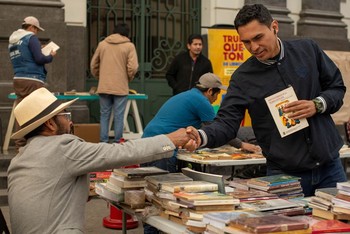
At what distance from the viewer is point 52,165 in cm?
365

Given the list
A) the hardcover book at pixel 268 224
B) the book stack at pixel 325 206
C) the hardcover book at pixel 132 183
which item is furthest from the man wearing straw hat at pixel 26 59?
the hardcover book at pixel 268 224

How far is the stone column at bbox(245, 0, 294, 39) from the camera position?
40.4 ft

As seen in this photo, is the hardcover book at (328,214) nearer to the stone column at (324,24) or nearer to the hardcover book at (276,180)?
the hardcover book at (276,180)

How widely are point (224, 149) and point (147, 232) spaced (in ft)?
7.05

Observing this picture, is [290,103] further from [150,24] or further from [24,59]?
[150,24]

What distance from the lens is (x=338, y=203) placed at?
3363 mm

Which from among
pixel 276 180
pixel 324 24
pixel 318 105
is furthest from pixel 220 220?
pixel 324 24

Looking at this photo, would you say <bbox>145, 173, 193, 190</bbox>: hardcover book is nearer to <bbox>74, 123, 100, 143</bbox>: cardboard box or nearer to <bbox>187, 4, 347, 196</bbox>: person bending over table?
<bbox>187, 4, 347, 196</bbox>: person bending over table

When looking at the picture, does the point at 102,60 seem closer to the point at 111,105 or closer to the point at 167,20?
the point at 111,105

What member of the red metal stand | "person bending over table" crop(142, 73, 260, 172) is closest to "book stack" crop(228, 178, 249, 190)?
"person bending over table" crop(142, 73, 260, 172)

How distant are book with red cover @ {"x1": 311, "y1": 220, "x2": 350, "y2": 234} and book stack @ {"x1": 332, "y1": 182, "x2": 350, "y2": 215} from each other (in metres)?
0.07

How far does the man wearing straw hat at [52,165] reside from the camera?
365 cm

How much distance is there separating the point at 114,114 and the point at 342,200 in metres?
6.55

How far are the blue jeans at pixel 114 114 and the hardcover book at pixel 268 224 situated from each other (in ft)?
21.6
